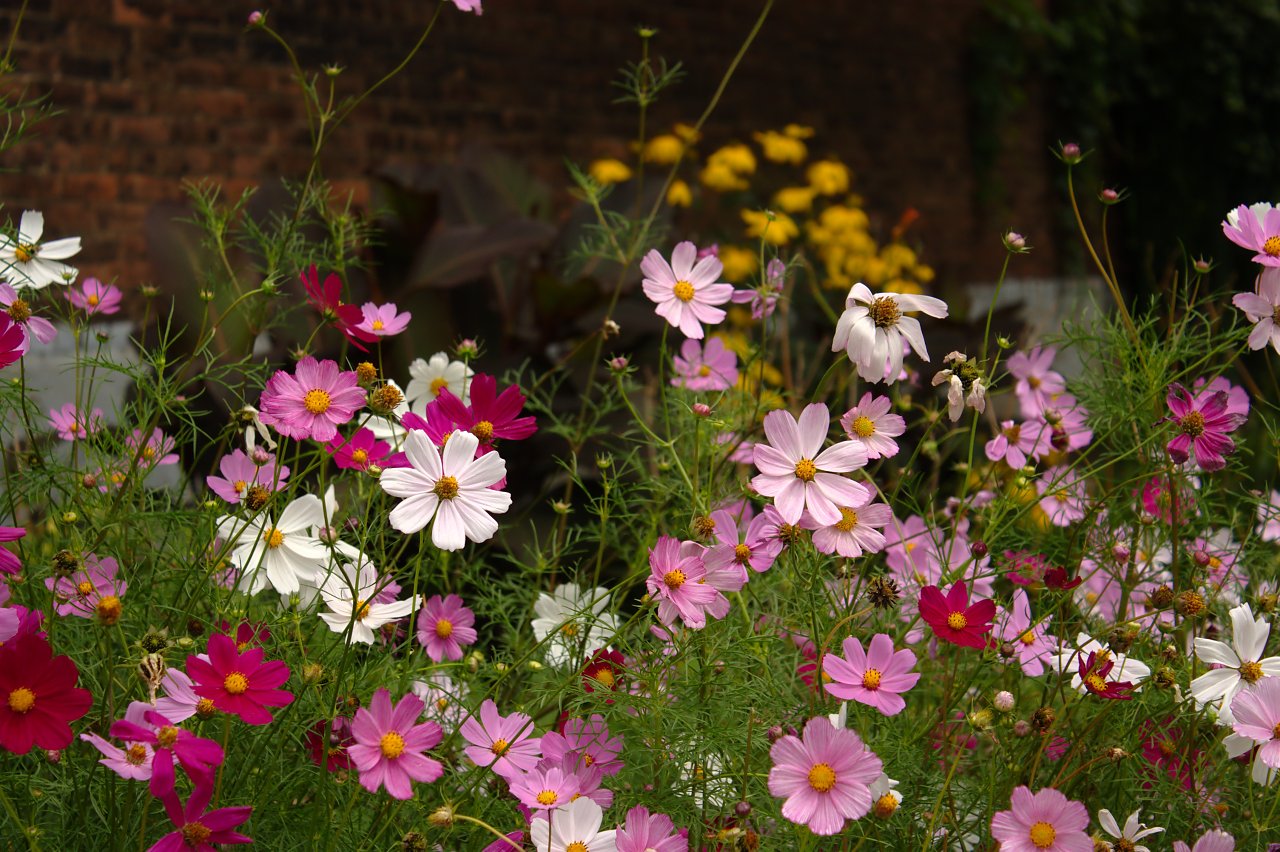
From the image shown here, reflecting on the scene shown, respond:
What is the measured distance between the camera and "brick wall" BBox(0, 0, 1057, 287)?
400 centimetres

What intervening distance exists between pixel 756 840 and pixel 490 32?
15.2 ft

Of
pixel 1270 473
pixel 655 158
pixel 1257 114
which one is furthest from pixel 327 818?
pixel 1257 114

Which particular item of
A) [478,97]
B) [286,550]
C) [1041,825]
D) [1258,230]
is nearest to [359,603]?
[286,550]


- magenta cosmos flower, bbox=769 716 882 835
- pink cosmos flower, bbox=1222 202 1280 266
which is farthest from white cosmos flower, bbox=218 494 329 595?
pink cosmos flower, bbox=1222 202 1280 266

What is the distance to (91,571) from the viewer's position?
37.5 inches

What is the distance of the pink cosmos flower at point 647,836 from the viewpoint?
80 centimetres

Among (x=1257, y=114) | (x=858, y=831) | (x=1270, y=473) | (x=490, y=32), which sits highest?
(x=858, y=831)

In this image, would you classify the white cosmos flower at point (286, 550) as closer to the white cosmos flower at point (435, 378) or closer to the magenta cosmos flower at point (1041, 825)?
the white cosmos flower at point (435, 378)

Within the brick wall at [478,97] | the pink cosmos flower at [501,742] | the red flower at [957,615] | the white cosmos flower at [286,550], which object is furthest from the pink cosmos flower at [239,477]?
the brick wall at [478,97]

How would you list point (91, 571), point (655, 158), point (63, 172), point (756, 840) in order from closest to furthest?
point (756, 840), point (91, 571), point (63, 172), point (655, 158)

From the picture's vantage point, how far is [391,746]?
2.44ft

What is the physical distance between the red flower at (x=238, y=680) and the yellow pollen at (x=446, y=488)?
0.46 feet

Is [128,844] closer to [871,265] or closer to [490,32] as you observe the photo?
[871,265]

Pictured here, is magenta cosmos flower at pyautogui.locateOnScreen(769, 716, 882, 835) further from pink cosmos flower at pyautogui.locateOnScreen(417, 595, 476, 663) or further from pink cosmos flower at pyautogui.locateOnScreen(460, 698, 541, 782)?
pink cosmos flower at pyautogui.locateOnScreen(417, 595, 476, 663)
